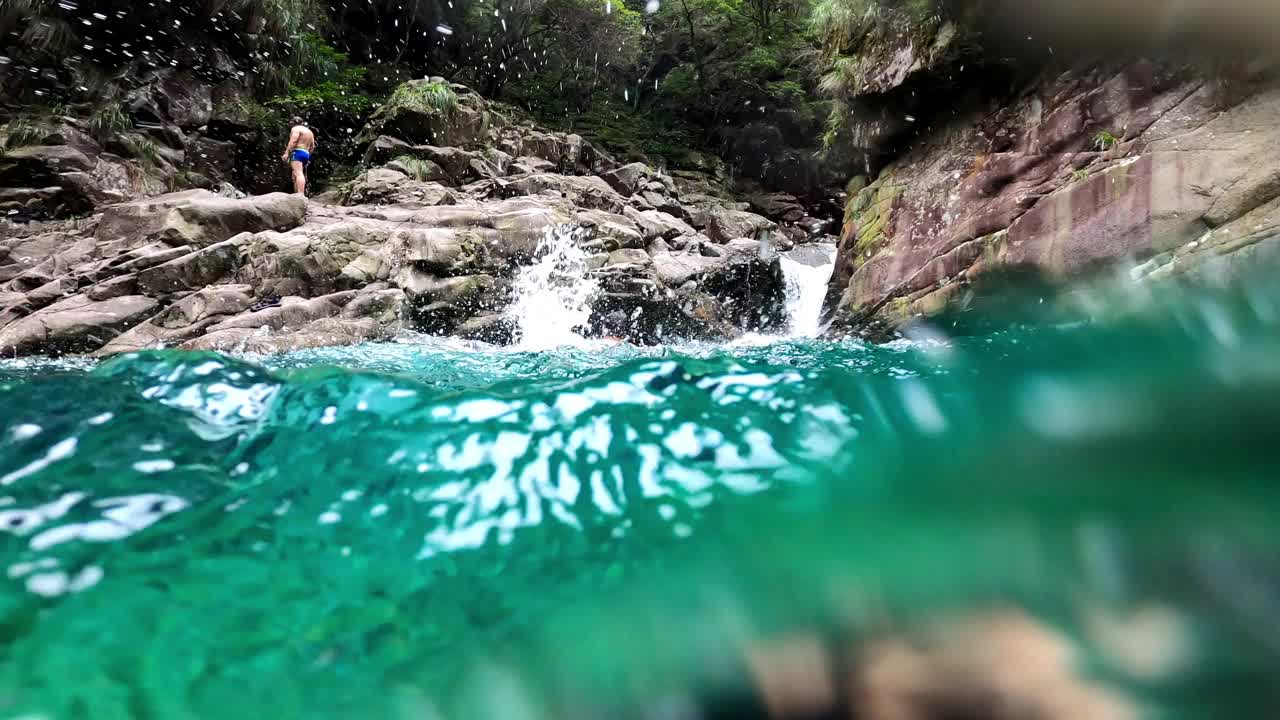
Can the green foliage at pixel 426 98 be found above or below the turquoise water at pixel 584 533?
above

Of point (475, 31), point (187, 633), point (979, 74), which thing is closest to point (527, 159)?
point (475, 31)

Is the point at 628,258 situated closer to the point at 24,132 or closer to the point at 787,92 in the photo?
Answer: the point at 24,132

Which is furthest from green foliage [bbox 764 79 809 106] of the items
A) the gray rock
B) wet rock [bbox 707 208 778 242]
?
the gray rock

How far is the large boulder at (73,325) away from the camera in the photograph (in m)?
7.03

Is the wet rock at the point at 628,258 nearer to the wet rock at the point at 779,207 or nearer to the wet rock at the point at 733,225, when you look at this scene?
the wet rock at the point at 733,225

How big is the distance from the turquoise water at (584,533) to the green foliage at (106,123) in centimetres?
1312

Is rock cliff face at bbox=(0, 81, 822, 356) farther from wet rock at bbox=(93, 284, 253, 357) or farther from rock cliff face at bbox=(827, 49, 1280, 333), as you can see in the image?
rock cliff face at bbox=(827, 49, 1280, 333)

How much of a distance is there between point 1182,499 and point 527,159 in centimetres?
1625

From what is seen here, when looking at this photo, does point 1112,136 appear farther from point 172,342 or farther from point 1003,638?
point 172,342

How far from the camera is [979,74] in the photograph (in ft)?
22.8

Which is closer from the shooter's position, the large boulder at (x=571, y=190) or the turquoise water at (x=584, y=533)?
the turquoise water at (x=584, y=533)

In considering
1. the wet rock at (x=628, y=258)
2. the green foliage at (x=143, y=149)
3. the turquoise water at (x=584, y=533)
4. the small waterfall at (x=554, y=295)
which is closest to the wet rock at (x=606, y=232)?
the wet rock at (x=628, y=258)

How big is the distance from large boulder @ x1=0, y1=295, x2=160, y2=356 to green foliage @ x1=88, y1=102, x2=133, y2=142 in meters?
5.88

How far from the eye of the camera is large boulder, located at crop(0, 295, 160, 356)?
7031 millimetres
